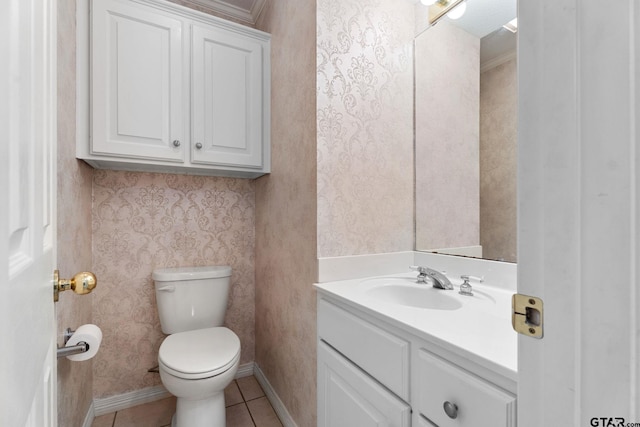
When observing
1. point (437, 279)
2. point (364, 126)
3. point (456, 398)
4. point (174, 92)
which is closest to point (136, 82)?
point (174, 92)

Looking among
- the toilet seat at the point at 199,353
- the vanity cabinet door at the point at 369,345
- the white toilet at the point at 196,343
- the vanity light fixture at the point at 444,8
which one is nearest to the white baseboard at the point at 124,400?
the white toilet at the point at 196,343

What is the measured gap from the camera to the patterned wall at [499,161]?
1098 millimetres

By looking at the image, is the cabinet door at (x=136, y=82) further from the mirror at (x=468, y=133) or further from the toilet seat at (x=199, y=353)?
the mirror at (x=468, y=133)

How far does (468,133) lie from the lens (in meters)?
1.30

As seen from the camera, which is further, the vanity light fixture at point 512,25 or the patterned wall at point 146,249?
the patterned wall at point 146,249

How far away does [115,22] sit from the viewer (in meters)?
1.38

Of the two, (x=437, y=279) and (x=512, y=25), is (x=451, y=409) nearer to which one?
(x=437, y=279)

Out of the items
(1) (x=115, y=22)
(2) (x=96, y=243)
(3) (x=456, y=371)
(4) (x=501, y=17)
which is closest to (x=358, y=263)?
(3) (x=456, y=371)

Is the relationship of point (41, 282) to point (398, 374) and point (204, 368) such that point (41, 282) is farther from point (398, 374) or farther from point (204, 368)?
point (204, 368)

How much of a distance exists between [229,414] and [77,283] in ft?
4.49

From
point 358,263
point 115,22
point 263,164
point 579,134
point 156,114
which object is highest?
point 115,22

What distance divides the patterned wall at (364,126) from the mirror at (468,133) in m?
0.08

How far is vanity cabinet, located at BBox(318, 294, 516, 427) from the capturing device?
61 centimetres

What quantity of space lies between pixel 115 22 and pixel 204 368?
5.46 feet
